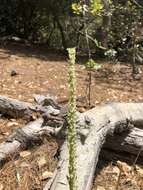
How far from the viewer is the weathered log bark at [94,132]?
292cm

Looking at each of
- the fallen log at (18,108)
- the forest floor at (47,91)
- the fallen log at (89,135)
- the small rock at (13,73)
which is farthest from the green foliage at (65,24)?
the fallen log at (89,135)

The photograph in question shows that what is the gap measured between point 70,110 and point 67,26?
31.3 ft

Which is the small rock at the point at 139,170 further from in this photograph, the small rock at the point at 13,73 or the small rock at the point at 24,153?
the small rock at the point at 13,73

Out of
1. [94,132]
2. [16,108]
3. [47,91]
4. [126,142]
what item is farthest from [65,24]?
[94,132]

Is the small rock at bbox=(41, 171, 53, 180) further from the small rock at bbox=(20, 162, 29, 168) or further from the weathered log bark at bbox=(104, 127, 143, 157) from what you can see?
the weathered log bark at bbox=(104, 127, 143, 157)

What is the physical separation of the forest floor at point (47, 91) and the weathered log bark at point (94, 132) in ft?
0.85

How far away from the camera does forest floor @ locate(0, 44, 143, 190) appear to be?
11.9ft

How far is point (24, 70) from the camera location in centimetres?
707

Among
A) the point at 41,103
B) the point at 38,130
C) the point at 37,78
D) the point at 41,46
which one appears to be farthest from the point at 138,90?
the point at 41,46

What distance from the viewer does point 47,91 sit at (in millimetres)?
6059

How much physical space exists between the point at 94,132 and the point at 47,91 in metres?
2.83

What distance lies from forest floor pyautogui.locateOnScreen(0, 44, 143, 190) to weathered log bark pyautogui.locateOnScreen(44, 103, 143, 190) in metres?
0.26

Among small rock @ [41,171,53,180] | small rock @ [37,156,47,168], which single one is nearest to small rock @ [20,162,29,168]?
small rock @ [37,156,47,168]

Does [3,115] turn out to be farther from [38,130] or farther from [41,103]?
[38,130]
